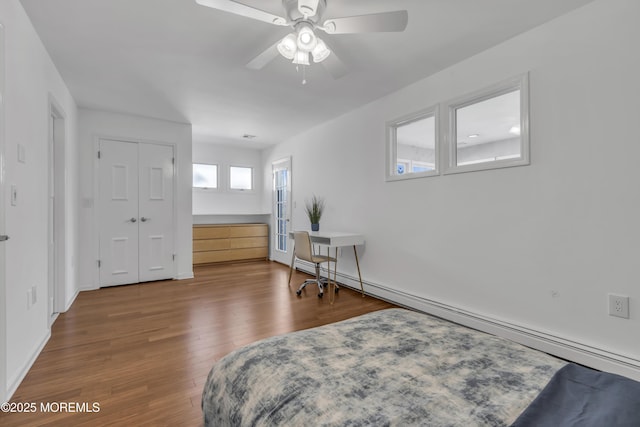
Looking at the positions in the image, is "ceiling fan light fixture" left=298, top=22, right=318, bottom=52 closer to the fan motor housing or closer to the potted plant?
the fan motor housing

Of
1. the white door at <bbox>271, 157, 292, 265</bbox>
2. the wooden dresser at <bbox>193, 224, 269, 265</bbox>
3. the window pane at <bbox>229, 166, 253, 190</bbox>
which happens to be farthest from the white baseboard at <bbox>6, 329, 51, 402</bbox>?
the window pane at <bbox>229, 166, 253, 190</bbox>

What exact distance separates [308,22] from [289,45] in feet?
0.57

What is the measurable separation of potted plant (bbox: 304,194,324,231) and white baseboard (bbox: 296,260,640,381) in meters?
1.43

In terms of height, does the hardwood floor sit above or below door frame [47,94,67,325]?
below

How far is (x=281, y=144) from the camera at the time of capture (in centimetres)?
604

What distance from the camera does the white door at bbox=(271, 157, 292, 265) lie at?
5.79 m

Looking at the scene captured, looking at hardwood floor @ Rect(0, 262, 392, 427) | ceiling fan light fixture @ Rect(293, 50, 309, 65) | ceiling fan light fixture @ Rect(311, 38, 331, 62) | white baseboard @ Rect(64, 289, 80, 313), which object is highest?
ceiling fan light fixture @ Rect(311, 38, 331, 62)

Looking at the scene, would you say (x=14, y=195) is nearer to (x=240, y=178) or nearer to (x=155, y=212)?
(x=155, y=212)

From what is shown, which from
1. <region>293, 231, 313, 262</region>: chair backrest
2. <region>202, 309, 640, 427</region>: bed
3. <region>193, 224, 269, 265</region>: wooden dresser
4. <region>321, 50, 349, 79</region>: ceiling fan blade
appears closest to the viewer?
<region>202, 309, 640, 427</region>: bed

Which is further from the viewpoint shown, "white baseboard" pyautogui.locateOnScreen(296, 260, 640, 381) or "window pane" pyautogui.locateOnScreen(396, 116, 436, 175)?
"window pane" pyautogui.locateOnScreen(396, 116, 436, 175)

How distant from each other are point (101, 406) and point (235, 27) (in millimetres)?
2537

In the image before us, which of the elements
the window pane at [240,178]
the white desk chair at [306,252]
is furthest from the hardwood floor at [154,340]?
the window pane at [240,178]

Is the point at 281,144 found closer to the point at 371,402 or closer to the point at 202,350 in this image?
the point at 202,350

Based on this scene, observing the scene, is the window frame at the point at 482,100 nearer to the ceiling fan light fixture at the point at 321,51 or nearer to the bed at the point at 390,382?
the ceiling fan light fixture at the point at 321,51
